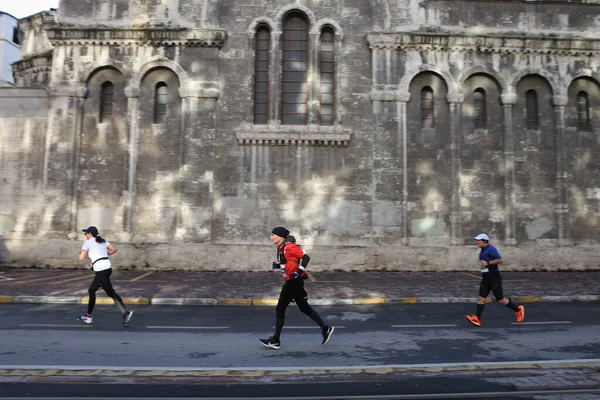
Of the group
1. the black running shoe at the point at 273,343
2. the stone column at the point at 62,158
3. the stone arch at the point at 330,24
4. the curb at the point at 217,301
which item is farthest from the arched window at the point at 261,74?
the black running shoe at the point at 273,343

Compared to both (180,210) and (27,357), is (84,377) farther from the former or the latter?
(180,210)

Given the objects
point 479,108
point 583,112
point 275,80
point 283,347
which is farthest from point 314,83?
point 283,347

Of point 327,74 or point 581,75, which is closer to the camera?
point 327,74

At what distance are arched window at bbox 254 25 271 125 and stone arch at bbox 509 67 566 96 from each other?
10.5 m

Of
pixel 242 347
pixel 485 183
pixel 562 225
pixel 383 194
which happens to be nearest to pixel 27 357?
pixel 242 347

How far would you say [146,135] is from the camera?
18156mm

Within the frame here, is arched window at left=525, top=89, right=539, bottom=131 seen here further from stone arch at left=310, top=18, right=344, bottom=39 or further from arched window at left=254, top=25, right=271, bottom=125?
arched window at left=254, top=25, right=271, bottom=125

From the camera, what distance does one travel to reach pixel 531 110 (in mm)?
19078

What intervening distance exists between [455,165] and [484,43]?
5.45m

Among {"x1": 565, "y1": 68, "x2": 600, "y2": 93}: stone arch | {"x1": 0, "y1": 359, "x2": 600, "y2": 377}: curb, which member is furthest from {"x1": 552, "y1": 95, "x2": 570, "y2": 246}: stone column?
{"x1": 0, "y1": 359, "x2": 600, "y2": 377}: curb

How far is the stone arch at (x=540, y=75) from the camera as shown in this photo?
18.7 m

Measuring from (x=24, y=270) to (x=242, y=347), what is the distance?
553 inches

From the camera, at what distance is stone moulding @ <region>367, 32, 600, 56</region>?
18.3 m

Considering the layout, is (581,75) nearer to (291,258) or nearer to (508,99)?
(508,99)
